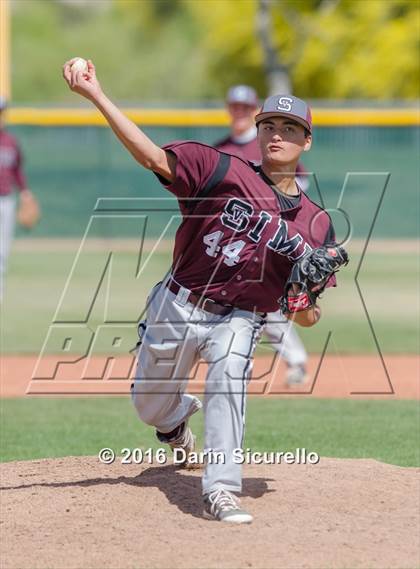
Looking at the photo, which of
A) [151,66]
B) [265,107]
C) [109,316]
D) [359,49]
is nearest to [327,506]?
[265,107]

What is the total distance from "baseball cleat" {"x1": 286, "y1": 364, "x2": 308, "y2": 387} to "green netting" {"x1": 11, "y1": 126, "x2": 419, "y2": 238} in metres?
11.1

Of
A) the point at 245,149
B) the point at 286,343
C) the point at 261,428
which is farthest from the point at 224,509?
the point at 245,149

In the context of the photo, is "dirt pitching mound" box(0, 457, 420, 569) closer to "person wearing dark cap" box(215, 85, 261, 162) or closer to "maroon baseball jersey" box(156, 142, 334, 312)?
"maroon baseball jersey" box(156, 142, 334, 312)

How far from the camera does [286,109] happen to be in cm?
531

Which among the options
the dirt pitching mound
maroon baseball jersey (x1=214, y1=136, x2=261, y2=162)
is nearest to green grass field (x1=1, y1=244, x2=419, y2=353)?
maroon baseball jersey (x1=214, y1=136, x2=261, y2=162)

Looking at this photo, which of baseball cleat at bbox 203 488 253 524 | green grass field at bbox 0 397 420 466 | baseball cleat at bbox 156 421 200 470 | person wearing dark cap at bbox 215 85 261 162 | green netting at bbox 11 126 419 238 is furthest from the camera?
green netting at bbox 11 126 419 238

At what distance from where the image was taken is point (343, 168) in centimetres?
2166

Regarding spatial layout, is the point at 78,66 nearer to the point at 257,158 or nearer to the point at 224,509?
the point at 224,509

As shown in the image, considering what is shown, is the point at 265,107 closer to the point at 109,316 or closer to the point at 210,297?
the point at 210,297

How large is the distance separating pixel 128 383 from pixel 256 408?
1.29m

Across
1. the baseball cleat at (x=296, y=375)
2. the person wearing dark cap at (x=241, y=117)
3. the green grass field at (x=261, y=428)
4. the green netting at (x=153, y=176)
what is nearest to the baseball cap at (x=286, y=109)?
the green grass field at (x=261, y=428)

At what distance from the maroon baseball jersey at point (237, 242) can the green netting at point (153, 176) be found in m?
14.8

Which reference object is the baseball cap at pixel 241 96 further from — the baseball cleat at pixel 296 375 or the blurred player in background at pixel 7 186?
the blurred player in background at pixel 7 186

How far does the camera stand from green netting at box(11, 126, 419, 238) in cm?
2066
